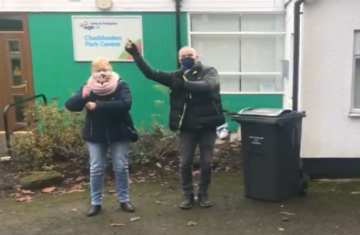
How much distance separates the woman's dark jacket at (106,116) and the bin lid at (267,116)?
1.30 meters

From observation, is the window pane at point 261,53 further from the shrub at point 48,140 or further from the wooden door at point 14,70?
the wooden door at point 14,70

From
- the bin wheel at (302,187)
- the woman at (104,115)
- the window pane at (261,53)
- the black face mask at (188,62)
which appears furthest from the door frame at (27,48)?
the bin wheel at (302,187)

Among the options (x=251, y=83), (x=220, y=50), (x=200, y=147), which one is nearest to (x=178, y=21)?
(x=220, y=50)

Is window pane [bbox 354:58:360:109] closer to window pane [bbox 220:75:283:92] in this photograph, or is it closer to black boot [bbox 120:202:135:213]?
window pane [bbox 220:75:283:92]

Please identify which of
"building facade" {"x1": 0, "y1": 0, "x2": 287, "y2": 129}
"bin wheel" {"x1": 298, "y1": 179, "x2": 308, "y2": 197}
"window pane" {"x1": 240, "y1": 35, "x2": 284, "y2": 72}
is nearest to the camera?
"bin wheel" {"x1": 298, "y1": 179, "x2": 308, "y2": 197}

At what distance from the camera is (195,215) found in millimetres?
4949

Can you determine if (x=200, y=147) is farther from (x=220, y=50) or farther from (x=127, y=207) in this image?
(x=220, y=50)

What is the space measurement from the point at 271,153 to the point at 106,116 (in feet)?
5.98

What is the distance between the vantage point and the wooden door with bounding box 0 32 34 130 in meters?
9.30

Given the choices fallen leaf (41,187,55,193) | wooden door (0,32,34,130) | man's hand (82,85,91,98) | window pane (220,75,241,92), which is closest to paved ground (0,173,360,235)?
fallen leaf (41,187,55,193)

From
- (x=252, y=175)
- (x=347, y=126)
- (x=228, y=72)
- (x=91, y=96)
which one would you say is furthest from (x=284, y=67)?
(x=91, y=96)

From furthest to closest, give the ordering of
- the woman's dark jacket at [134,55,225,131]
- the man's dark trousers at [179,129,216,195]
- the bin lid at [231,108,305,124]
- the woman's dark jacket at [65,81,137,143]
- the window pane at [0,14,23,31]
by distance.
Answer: the window pane at [0,14,23,31], the bin lid at [231,108,305,124], the man's dark trousers at [179,129,216,195], the woman's dark jacket at [134,55,225,131], the woman's dark jacket at [65,81,137,143]

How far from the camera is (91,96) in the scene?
15.5 ft

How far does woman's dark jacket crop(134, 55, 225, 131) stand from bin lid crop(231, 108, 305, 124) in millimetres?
462
